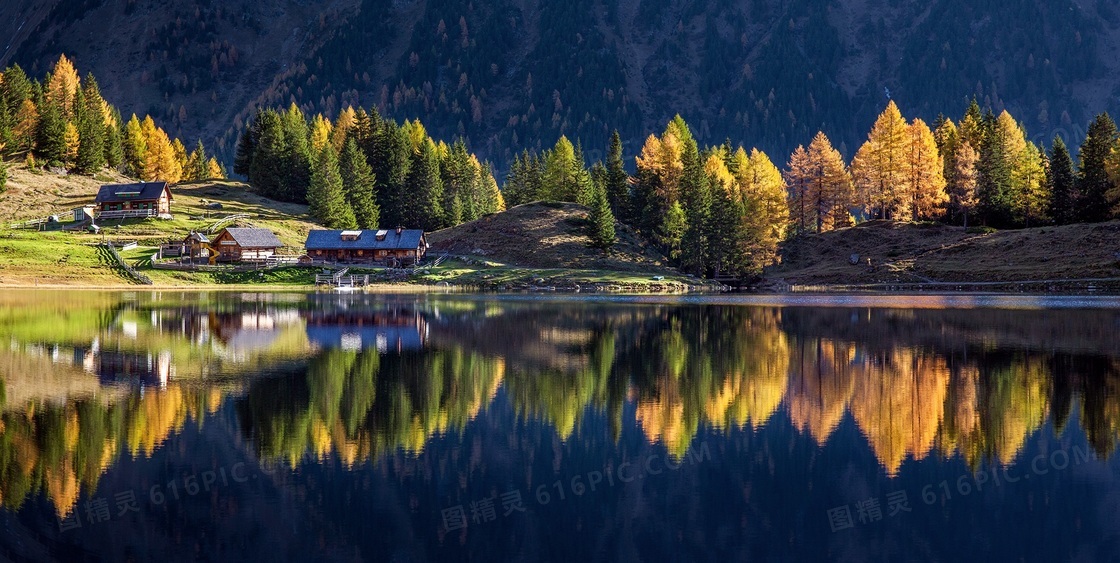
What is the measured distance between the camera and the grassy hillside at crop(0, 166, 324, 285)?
323 feet

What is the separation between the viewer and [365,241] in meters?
120

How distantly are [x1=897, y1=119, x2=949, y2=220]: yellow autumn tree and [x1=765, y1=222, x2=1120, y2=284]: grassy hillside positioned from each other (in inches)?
192

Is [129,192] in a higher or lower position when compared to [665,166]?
lower

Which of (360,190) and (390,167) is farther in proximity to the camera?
(390,167)

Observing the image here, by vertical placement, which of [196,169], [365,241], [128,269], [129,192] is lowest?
[128,269]

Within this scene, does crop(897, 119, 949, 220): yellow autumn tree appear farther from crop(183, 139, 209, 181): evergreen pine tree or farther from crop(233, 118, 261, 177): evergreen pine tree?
crop(183, 139, 209, 181): evergreen pine tree

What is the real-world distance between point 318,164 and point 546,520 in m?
128

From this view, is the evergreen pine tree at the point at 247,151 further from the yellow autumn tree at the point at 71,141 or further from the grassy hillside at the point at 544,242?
the grassy hillside at the point at 544,242

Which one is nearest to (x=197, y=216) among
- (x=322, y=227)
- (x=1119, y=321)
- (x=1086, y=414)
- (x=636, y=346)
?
(x=322, y=227)

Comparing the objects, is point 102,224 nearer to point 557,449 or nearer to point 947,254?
point 947,254

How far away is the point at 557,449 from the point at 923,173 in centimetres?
9893

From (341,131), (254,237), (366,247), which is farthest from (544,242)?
(341,131)

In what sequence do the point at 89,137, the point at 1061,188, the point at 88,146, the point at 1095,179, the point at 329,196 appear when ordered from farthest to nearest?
the point at 89,137 < the point at 88,146 < the point at 329,196 < the point at 1061,188 < the point at 1095,179

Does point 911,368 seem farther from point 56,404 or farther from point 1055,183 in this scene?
point 1055,183
